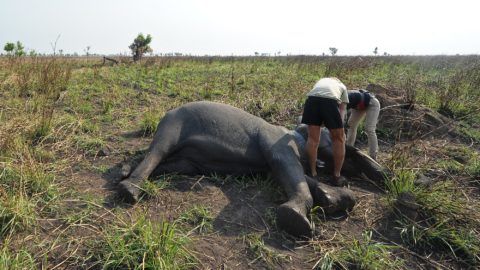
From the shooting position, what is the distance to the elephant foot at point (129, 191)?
342 centimetres

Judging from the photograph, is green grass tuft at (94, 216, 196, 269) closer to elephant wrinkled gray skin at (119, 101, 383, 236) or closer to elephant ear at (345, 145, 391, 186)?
elephant wrinkled gray skin at (119, 101, 383, 236)

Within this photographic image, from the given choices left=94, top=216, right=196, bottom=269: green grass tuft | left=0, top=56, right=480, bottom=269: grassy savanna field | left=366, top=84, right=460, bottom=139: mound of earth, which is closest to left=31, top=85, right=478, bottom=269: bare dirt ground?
left=0, top=56, right=480, bottom=269: grassy savanna field

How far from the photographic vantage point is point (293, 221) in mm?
3201

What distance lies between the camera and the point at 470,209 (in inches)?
141

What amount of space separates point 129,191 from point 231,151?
3.78ft

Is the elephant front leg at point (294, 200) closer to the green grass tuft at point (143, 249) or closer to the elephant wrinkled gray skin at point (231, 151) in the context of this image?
the elephant wrinkled gray skin at point (231, 151)

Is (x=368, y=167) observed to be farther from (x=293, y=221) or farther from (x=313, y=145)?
(x=293, y=221)

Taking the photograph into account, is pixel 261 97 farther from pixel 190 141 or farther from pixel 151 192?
pixel 151 192

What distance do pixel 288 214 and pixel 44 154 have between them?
2.68 meters

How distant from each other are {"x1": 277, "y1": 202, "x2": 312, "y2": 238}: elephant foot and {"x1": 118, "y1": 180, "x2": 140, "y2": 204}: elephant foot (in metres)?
1.26

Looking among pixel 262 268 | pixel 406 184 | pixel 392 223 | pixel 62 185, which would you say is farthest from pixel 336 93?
pixel 62 185

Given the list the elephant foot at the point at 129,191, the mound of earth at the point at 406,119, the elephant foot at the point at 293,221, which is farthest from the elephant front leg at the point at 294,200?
the mound of earth at the point at 406,119

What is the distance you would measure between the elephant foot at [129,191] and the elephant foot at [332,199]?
1.64 metres

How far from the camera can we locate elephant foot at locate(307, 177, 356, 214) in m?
3.58
